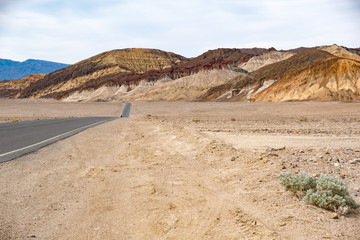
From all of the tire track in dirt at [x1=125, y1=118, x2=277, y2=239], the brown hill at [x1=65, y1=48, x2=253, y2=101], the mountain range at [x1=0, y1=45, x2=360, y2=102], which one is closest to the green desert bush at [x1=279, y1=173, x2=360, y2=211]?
the tire track in dirt at [x1=125, y1=118, x2=277, y2=239]

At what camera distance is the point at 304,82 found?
6344 cm

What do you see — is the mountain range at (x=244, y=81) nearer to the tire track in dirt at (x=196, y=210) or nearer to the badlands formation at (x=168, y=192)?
the badlands formation at (x=168, y=192)

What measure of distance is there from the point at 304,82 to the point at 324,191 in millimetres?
63631

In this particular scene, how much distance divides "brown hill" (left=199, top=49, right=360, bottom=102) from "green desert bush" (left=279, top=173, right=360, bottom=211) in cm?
5538

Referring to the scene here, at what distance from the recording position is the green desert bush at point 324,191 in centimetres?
467

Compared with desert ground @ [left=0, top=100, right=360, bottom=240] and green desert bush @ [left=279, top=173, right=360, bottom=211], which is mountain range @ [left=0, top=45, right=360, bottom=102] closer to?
desert ground @ [left=0, top=100, right=360, bottom=240]

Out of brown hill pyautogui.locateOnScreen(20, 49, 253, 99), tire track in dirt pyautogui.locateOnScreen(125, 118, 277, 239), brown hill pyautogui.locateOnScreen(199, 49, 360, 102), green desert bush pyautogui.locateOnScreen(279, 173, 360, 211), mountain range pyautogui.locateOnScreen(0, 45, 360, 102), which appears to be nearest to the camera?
tire track in dirt pyautogui.locateOnScreen(125, 118, 277, 239)

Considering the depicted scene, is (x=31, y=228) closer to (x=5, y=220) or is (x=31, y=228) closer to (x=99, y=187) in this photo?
(x=5, y=220)

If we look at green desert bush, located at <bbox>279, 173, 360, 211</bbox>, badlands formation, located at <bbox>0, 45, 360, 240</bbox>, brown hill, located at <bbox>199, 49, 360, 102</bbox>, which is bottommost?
badlands formation, located at <bbox>0, 45, 360, 240</bbox>

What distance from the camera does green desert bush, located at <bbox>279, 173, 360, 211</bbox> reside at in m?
4.67

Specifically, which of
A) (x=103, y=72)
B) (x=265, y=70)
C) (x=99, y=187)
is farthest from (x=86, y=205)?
(x=103, y=72)

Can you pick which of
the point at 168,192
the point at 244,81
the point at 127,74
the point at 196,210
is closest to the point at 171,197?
the point at 168,192

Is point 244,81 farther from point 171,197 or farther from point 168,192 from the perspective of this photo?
point 171,197

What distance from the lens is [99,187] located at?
267 inches
